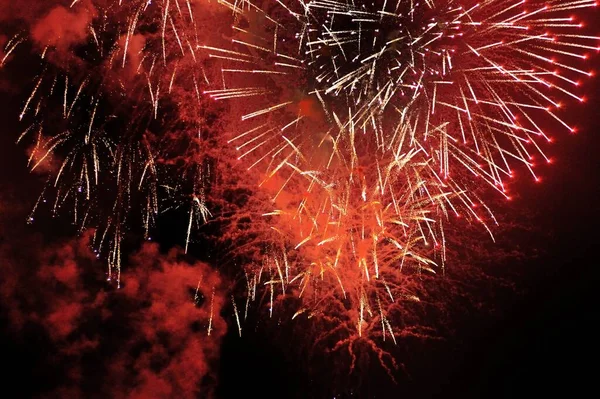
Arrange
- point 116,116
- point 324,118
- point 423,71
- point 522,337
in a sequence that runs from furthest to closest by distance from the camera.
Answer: point 522,337 → point 116,116 → point 324,118 → point 423,71

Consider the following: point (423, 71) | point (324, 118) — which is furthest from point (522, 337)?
point (324, 118)

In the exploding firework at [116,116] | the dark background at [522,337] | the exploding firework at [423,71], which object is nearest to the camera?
the exploding firework at [423,71]

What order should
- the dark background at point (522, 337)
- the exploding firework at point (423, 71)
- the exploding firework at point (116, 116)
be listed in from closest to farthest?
1. the exploding firework at point (423, 71)
2. the exploding firework at point (116, 116)
3. the dark background at point (522, 337)

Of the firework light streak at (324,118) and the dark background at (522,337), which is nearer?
the firework light streak at (324,118)

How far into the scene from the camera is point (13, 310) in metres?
4.46

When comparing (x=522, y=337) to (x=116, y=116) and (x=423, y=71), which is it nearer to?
(x=423, y=71)

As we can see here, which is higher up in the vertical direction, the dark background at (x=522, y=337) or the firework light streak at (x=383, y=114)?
the firework light streak at (x=383, y=114)

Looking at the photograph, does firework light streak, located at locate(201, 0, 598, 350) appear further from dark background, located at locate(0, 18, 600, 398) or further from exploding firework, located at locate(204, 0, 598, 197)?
dark background, located at locate(0, 18, 600, 398)

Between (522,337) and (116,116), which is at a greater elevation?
(116,116)

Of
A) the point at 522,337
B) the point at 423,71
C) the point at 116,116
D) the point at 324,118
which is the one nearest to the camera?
the point at 423,71

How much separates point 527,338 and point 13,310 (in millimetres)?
4814

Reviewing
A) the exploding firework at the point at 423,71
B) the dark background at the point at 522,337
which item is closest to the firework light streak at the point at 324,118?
the exploding firework at the point at 423,71

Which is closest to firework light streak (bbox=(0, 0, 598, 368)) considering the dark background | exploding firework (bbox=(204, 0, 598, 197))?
exploding firework (bbox=(204, 0, 598, 197))

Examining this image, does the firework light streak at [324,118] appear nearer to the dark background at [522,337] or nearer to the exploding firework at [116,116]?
the exploding firework at [116,116]
